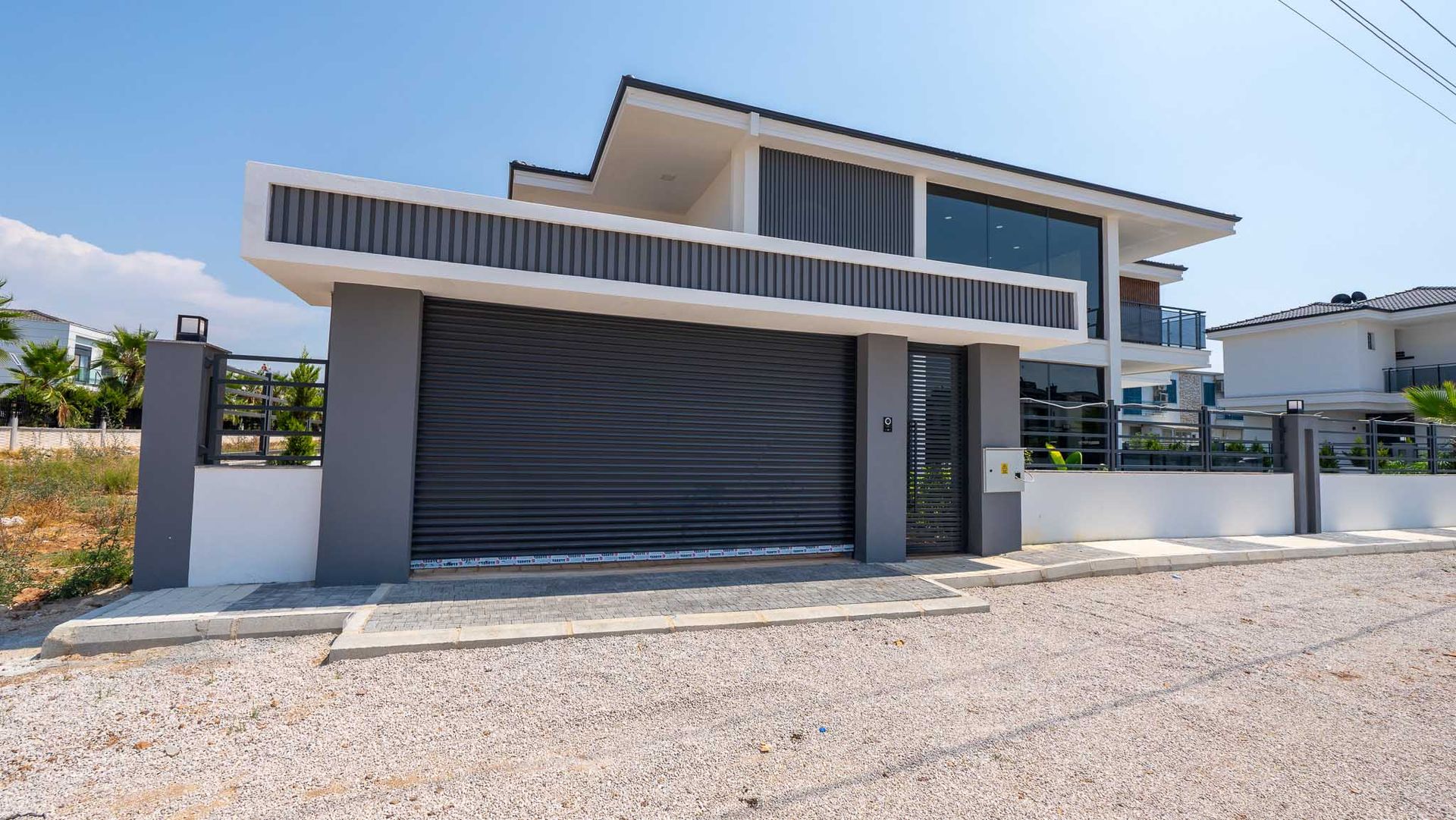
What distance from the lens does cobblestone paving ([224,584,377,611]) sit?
6047 mm

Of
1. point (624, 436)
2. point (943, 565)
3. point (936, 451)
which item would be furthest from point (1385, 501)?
point (624, 436)

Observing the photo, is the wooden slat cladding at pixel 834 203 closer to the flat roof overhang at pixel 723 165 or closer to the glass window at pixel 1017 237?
the flat roof overhang at pixel 723 165

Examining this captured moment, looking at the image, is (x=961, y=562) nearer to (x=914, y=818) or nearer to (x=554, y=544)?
(x=554, y=544)

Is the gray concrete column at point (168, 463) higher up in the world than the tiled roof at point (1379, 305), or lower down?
lower down

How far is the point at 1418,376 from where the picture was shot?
2361cm

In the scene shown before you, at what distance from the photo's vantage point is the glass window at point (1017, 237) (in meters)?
14.0

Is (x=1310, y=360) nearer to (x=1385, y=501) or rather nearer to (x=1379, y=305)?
(x=1379, y=305)

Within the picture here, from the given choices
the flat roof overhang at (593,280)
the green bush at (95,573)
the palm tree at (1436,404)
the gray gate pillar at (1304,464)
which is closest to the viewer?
the flat roof overhang at (593,280)

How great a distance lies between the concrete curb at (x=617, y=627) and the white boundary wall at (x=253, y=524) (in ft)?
7.12

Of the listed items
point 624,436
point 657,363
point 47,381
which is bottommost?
point 624,436

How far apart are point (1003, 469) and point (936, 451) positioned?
93 centimetres

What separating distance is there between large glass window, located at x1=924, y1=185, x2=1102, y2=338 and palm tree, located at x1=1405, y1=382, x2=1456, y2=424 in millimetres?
10273

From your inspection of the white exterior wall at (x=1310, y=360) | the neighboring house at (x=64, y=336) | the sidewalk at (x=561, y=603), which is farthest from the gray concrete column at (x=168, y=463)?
the neighboring house at (x=64, y=336)

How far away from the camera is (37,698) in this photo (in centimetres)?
430
